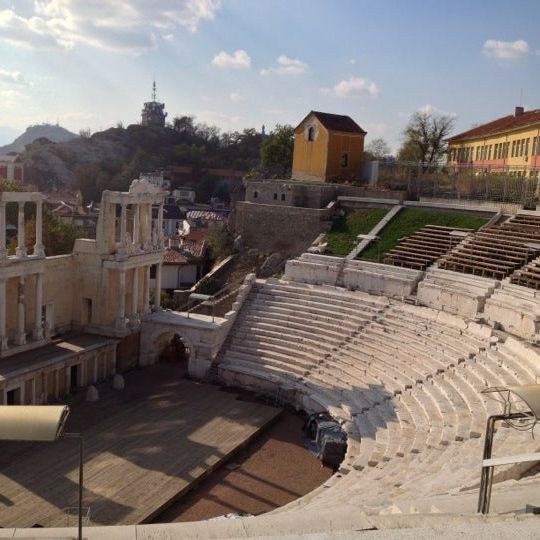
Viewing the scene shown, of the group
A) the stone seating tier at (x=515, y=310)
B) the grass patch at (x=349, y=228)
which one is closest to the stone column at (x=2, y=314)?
the grass patch at (x=349, y=228)

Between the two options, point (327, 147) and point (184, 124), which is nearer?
point (327, 147)

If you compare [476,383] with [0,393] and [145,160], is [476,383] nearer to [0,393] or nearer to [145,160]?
[0,393]

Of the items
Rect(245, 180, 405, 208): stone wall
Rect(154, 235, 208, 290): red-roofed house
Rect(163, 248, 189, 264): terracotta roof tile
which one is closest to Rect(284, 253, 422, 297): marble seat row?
Rect(245, 180, 405, 208): stone wall

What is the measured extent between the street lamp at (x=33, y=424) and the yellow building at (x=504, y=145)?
1239 inches

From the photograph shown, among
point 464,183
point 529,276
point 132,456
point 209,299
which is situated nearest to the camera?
point 132,456

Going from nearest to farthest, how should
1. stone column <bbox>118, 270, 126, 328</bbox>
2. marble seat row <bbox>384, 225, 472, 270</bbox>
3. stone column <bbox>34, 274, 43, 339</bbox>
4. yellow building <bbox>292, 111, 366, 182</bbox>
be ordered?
stone column <bbox>34, 274, 43, 339</bbox> < stone column <bbox>118, 270, 126, 328</bbox> < marble seat row <bbox>384, 225, 472, 270</bbox> < yellow building <bbox>292, 111, 366, 182</bbox>

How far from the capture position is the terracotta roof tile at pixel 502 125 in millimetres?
41125

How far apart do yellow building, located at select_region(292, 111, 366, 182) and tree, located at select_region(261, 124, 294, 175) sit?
1062cm

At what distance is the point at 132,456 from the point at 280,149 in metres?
38.7

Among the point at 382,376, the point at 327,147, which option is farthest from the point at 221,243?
the point at 382,376

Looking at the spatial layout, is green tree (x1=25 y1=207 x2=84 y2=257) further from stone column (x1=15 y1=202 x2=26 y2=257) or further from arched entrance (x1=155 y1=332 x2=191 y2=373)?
stone column (x1=15 y1=202 x2=26 y2=257)

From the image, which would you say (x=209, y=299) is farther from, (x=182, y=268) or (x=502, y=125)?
(x=502, y=125)

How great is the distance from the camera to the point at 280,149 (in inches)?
2116

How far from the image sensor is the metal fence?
112 ft
